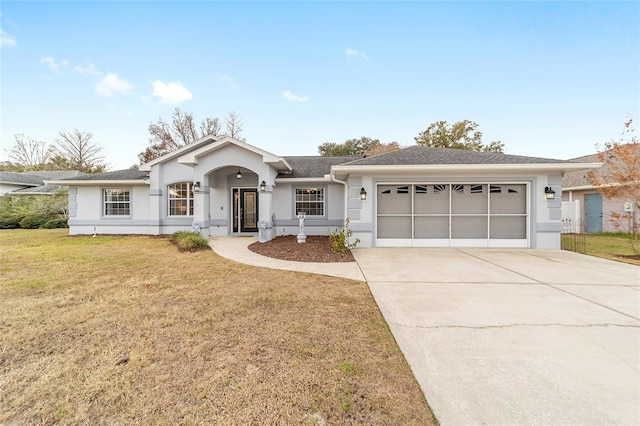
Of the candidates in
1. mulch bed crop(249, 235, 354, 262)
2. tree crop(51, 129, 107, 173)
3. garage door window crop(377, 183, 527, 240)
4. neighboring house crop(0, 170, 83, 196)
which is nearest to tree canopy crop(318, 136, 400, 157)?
garage door window crop(377, 183, 527, 240)

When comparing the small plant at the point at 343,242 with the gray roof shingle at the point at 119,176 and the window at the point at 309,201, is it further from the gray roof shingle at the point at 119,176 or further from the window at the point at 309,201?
the gray roof shingle at the point at 119,176

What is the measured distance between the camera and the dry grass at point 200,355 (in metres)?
1.82

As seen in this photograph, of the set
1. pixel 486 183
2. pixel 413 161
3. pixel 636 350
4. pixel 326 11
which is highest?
pixel 326 11

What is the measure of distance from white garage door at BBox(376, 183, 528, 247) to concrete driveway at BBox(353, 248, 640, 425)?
2.97m

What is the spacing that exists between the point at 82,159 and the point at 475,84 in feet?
137

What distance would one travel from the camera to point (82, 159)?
30.9 meters

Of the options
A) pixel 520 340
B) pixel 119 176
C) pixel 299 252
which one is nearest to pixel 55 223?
pixel 119 176

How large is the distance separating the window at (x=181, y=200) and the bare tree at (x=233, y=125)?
1711 cm

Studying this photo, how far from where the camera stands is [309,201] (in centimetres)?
1209

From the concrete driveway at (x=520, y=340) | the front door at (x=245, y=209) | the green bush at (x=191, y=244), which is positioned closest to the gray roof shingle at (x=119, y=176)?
the front door at (x=245, y=209)

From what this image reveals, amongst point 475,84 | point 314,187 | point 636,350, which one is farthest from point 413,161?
point 475,84

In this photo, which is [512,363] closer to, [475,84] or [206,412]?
[206,412]

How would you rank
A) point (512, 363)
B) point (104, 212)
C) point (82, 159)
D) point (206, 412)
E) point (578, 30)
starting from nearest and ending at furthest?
point (206, 412)
point (512, 363)
point (578, 30)
point (104, 212)
point (82, 159)

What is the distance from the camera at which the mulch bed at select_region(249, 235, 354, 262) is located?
282 inches
